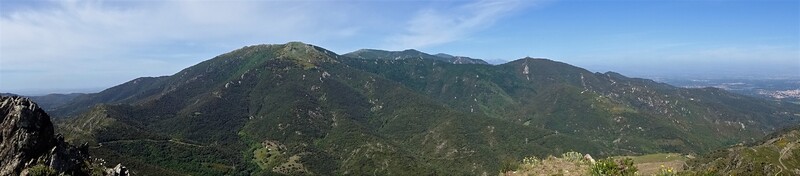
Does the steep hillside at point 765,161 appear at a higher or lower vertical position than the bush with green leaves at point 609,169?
lower

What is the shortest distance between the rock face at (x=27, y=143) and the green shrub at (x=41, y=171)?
13 cm

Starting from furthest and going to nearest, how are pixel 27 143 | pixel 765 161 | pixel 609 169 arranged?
pixel 765 161
pixel 27 143
pixel 609 169

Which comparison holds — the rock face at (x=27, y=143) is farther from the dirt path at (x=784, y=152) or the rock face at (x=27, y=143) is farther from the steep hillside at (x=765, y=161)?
the dirt path at (x=784, y=152)

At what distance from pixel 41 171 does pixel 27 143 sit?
6.28m

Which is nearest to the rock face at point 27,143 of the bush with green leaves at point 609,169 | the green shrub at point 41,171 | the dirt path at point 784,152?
the green shrub at point 41,171

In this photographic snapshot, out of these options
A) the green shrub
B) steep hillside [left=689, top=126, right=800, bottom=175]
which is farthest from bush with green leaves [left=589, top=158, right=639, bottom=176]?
the green shrub

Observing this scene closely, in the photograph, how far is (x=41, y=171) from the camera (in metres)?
79.1

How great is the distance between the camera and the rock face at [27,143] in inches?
3137

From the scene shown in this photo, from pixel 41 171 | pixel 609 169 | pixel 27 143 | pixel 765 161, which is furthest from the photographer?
pixel 765 161

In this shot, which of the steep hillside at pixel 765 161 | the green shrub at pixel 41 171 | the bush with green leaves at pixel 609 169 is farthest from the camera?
the steep hillside at pixel 765 161

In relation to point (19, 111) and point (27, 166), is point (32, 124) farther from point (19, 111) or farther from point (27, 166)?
point (27, 166)

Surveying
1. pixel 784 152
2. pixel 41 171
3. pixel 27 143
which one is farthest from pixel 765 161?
pixel 27 143

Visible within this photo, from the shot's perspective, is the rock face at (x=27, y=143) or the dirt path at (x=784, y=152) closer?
the rock face at (x=27, y=143)

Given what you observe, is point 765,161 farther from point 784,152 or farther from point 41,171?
point 41,171
